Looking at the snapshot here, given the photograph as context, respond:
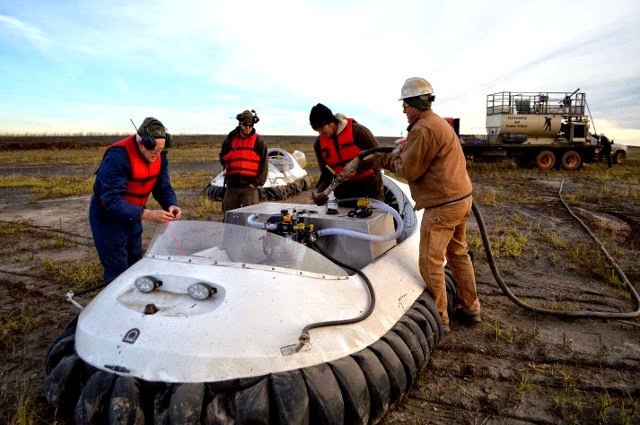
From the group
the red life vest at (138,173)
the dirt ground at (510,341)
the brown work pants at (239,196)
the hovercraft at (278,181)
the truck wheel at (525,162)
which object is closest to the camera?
the dirt ground at (510,341)

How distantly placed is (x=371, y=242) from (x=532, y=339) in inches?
55.8

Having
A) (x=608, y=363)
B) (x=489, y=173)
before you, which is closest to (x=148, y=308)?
(x=608, y=363)

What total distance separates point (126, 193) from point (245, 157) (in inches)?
76.8

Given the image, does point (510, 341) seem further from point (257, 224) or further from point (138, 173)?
point (138, 173)

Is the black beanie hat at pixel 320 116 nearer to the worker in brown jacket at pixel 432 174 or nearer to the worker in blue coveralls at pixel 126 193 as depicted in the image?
the worker in brown jacket at pixel 432 174

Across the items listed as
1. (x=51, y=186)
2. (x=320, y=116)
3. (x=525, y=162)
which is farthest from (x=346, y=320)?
(x=525, y=162)

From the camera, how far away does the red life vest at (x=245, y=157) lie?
16.6ft

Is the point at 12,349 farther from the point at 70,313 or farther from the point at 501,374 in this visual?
the point at 501,374

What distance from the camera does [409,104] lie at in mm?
3010

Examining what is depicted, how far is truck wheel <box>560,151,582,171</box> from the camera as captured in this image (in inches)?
685

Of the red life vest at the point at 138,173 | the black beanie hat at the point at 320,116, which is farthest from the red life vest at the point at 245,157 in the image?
the red life vest at the point at 138,173

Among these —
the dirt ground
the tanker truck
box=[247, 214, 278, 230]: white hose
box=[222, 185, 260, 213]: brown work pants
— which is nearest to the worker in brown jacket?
the dirt ground

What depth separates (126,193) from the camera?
3252 mm

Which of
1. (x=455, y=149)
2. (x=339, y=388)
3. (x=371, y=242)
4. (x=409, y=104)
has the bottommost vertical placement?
(x=339, y=388)
